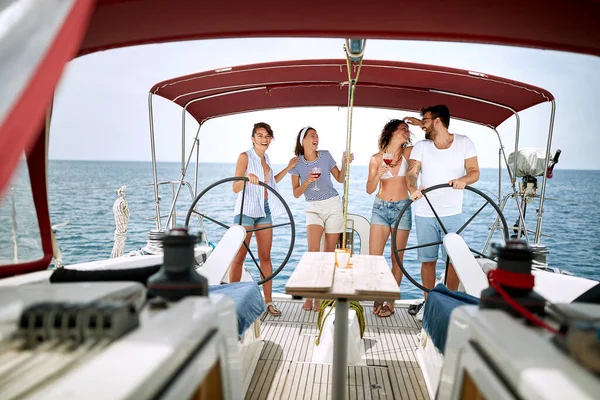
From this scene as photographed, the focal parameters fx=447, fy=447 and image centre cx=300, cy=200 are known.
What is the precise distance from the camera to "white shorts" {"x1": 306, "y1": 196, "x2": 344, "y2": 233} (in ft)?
10.5

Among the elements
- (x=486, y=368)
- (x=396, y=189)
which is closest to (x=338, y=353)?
(x=486, y=368)

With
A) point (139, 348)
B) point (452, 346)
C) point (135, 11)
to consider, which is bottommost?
point (452, 346)

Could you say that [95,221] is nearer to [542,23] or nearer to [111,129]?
[542,23]

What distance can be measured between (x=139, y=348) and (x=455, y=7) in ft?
4.15

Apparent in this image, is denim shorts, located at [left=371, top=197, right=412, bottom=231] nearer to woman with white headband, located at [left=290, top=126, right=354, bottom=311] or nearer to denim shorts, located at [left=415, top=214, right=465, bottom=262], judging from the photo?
denim shorts, located at [left=415, top=214, right=465, bottom=262]

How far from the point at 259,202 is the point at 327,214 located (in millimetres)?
509

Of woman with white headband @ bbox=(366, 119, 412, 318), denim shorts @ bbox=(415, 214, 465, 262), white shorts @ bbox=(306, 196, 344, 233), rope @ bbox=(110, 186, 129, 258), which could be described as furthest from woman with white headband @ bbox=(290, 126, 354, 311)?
rope @ bbox=(110, 186, 129, 258)

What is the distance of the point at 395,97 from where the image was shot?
11.1ft

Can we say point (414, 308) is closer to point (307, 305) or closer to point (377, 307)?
point (377, 307)

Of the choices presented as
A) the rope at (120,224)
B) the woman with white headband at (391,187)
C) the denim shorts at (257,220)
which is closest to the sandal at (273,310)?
the denim shorts at (257,220)

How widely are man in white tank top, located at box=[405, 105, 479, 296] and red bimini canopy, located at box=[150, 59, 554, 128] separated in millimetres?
277

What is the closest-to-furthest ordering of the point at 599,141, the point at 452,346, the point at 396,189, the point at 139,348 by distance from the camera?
the point at 139,348 < the point at 452,346 < the point at 396,189 < the point at 599,141

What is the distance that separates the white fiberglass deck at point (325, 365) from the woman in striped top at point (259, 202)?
39cm

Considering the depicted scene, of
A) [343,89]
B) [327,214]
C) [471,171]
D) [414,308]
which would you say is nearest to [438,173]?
[471,171]
